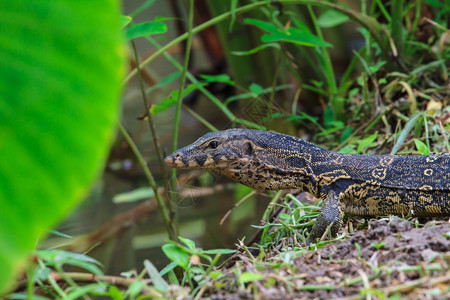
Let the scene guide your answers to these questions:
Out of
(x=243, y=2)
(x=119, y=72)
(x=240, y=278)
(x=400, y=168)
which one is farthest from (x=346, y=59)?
(x=119, y=72)

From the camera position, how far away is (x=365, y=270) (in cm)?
219

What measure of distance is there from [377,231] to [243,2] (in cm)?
355

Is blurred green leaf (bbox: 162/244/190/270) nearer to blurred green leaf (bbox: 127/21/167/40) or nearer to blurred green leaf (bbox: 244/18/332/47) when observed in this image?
blurred green leaf (bbox: 127/21/167/40)

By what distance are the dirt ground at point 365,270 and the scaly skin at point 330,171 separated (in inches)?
21.2

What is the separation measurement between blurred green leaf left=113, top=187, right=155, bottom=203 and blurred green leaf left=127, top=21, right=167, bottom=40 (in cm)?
261

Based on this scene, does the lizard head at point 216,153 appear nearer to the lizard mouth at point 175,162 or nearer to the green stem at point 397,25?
the lizard mouth at point 175,162

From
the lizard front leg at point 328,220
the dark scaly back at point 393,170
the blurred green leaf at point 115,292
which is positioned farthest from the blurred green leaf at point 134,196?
the blurred green leaf at point 115,292

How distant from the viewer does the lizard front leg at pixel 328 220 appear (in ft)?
9.64

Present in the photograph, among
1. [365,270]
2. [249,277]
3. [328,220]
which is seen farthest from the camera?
[328,220]

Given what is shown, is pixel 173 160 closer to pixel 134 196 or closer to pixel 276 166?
pixel 276 166

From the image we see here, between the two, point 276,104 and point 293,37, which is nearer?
point 293,37

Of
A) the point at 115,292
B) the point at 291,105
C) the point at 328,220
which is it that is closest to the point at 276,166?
the point at 328,220

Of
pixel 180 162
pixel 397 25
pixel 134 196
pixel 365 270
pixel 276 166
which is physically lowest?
pixel 134 196

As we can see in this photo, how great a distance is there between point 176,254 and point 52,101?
3.83 ft
